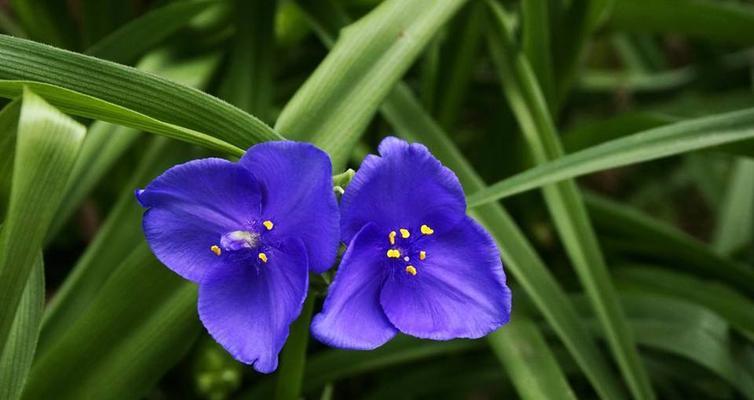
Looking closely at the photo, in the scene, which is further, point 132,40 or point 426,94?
point 426,94

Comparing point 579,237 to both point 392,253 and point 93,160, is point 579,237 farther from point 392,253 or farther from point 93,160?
point 93,160

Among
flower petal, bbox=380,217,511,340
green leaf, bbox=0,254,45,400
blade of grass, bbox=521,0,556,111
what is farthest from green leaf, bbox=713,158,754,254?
green leaf, bbox=0,254,45,400

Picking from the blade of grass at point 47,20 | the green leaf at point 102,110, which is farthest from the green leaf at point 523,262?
the blade of grass at point 47,20

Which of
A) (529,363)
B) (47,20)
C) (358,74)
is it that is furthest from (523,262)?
(47,20)

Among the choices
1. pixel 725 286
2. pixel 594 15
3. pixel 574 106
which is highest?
pixel 594 15

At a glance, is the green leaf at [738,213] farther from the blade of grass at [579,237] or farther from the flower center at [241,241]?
the flower center at [241,241]

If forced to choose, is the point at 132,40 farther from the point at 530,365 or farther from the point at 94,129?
the point at 530,365

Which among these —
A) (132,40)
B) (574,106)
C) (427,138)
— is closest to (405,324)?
(427,138)
